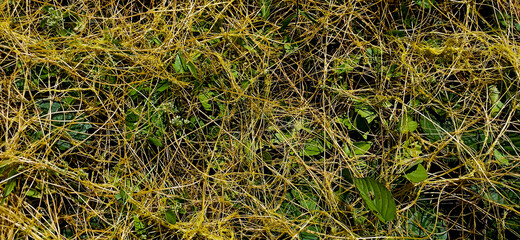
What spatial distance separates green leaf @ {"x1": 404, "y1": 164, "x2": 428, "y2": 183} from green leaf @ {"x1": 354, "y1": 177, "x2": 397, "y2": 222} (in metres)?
0.12

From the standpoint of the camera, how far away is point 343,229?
1614 millimetres

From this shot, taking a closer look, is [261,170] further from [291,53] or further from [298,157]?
[291,53]

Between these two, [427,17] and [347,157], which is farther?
[427,17]

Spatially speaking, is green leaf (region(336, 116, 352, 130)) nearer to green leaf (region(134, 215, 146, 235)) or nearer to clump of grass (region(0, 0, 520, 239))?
clump of grass (region(0, 0, 520, 239))

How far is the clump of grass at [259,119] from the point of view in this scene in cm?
163

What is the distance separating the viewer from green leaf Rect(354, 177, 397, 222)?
5.02 feet

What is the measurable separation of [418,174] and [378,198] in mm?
192

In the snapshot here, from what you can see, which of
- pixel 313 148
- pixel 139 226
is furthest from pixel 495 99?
pixel 139 226

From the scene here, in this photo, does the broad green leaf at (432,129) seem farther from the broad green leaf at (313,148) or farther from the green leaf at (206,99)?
the green leaf at (206,99)

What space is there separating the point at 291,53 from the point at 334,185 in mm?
572

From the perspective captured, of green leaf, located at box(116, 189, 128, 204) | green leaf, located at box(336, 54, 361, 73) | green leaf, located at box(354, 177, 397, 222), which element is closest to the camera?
green leaf, located at box(354, 177, 397, 222)

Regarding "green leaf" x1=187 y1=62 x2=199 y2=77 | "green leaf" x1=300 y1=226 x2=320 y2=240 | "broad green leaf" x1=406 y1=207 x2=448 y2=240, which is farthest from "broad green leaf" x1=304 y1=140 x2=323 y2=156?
"green leaf" x1=187 y1=62 x2=199 y2=77

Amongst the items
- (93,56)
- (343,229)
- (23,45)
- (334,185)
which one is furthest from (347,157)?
(23,45)

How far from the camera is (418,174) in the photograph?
160 centimetres
